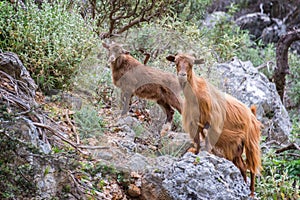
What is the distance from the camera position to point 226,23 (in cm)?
1445

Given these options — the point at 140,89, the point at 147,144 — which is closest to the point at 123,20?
the point at 140,89

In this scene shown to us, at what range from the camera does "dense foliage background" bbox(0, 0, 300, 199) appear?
6777 mm

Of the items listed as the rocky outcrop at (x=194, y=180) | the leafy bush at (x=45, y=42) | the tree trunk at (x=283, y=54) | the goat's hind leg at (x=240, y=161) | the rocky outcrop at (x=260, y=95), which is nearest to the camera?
the rocky outcrop at (x=194, y=180)

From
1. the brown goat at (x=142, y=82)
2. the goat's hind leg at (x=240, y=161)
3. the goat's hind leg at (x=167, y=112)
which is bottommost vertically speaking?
the goat's hind leg at (x=240, y=161)

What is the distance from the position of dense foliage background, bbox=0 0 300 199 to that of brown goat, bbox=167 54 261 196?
952 mm

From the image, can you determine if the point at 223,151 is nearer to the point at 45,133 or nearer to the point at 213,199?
the point at 213,199

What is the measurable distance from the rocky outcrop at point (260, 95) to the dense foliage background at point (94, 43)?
0.33m

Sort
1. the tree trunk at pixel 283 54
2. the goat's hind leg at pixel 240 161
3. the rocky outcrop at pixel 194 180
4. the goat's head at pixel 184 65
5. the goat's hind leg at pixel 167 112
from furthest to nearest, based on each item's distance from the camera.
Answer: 1. the tree trunk at pixel 283 54
2. the goat's hind leg at pixel 167 112
3. the goat's hind leg at pixel 240 161
4. the goat's head at pixel 184 65
5. the rocky outcrop at pixel 194 180

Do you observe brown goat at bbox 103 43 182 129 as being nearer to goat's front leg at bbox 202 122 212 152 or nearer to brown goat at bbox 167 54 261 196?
brown goat at bbox 167 54 261 196

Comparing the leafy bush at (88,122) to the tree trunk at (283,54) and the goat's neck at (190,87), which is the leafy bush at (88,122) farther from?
the tree trunk at (283,54)

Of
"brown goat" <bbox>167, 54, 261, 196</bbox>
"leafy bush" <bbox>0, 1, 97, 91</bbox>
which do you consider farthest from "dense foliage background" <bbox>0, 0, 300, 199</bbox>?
"brown goat" <bbox>167, 54, 261, 196</bbox>

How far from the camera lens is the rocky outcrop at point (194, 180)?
5.15 metres

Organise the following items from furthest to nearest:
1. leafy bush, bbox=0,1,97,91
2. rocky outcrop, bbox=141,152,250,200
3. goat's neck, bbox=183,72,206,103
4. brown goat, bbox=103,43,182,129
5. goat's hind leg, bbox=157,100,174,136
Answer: brown goat, bbox=103,43,182,129
goat's hind leg, bbox=157,100,174,136
leafy bush, bbox=0,1,97,91
goat's neck, bbox=183,72,206,103
rocky outcrop, bbox=141,152,250,200

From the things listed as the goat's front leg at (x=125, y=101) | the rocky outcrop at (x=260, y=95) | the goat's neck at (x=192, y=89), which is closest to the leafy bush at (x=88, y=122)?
the goat's front leg at (x=125, y=101)
